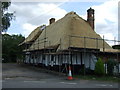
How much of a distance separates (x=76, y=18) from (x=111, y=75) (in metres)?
11.4

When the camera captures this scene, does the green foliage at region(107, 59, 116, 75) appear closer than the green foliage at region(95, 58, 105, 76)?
No

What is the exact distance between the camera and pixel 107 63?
918 inches

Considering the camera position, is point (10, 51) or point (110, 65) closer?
point (110, 65)

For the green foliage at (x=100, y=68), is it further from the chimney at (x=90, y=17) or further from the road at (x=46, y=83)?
the chimney at (x=90, y=17)

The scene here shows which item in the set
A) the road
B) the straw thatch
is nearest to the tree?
the straw thatch

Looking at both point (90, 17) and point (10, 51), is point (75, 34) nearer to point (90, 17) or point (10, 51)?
point (90, 17)

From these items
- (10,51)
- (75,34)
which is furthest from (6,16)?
(10,51)

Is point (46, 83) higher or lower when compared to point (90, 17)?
lower

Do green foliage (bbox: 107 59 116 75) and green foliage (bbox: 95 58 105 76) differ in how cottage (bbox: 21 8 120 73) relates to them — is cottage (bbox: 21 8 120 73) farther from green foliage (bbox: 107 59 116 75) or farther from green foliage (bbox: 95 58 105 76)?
green foliage (bbox: 95 58 105 76)

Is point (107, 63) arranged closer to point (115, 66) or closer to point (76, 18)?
point (115, 66)

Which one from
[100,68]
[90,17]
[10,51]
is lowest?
[100,68]

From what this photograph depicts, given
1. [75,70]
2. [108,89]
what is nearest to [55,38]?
[75,70]

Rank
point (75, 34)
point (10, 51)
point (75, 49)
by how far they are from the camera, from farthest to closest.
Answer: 1. point (10, 51)
2. point (75, 34)
3. point (75, 49)

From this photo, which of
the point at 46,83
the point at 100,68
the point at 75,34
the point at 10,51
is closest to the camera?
the point at 46,83
